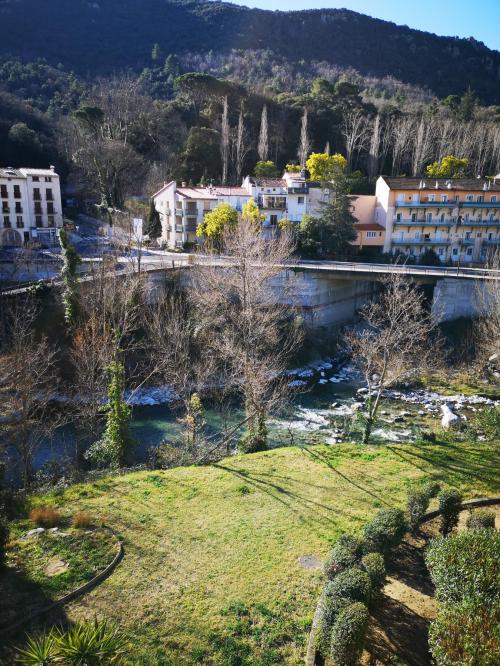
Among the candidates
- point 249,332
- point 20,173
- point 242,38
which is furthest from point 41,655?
point 242,38

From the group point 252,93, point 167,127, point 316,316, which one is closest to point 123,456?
point 316,316

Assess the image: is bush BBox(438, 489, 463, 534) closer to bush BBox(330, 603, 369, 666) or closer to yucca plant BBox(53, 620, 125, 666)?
bush BBox(330, 603, 369, 666)

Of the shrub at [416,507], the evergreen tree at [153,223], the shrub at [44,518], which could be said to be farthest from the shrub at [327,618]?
the evergreen tree at [153,223]

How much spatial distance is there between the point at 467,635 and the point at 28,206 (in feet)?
158

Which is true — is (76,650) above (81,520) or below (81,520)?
above

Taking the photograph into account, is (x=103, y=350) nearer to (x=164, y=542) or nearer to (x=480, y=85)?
(x=164, y=542)

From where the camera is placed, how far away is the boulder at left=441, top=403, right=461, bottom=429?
2425 centimetres

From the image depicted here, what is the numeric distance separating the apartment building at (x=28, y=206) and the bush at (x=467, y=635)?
44193mm

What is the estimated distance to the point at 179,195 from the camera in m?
44.2

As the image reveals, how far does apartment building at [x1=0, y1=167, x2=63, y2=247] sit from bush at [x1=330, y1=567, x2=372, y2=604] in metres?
42.3

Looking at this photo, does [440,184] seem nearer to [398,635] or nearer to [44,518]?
[398,635]

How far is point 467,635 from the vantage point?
247 inches

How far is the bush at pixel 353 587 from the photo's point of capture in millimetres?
8195

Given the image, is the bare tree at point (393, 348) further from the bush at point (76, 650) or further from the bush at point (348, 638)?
the bush at point (76, 650)
